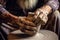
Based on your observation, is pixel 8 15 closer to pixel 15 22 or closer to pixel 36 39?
pixel 15 22

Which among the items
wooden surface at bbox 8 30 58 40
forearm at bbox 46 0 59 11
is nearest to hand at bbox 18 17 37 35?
wooden surface at bbox 8 30 58 40

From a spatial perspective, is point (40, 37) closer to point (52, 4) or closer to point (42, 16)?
point (42, 16)

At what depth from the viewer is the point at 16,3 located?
4.68ft

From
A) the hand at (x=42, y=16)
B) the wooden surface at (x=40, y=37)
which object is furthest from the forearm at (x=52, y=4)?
the wooden surface at (x=40, y=37)

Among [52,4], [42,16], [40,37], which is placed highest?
[52,4]

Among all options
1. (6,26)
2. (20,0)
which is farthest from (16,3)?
(6,26)

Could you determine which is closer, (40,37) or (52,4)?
(40,37)

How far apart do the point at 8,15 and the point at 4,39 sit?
0.27 meters

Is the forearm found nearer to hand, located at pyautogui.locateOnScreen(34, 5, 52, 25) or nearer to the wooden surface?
hand, located at pyautogui.locateOnScreen(34, 5, 52, 25)

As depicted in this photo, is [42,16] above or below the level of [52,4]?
below

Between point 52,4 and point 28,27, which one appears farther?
point 52,4

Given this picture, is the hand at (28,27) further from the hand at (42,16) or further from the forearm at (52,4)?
the forearm at (52,4)

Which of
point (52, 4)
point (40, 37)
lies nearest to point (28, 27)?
point (40, 37)

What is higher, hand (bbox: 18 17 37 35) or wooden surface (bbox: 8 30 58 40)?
hand (bbox: 18 17 37 35)
